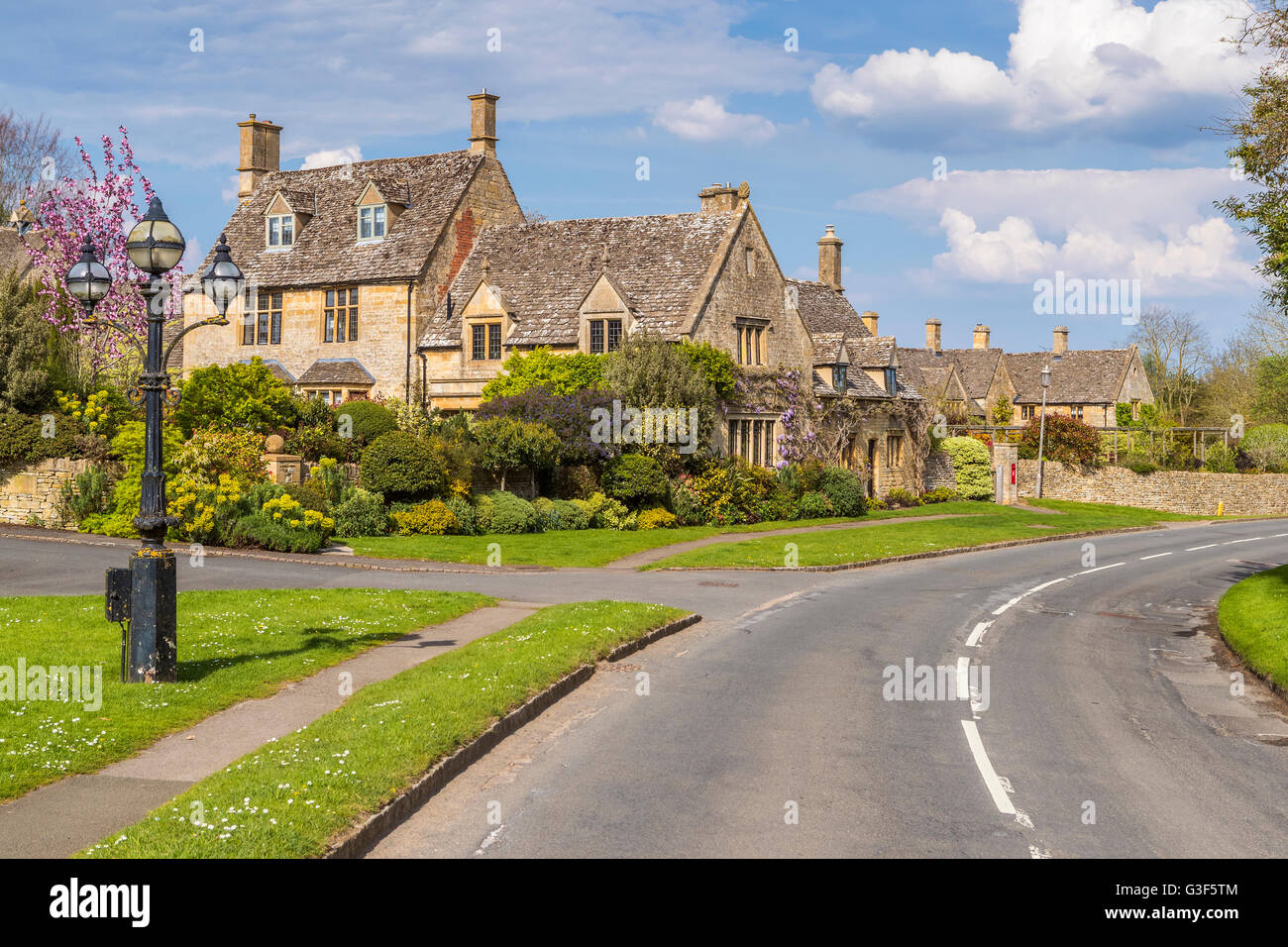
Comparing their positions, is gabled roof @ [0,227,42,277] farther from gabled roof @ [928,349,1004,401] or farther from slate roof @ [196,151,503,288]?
gabled roof @ [928,349,1004,401]

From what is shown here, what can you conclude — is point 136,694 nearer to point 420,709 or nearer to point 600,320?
point 420,709

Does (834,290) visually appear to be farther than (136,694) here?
Yes

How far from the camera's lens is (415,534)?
3027 cm

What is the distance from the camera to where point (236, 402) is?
32594 millimetres

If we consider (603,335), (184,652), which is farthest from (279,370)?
(184,652)

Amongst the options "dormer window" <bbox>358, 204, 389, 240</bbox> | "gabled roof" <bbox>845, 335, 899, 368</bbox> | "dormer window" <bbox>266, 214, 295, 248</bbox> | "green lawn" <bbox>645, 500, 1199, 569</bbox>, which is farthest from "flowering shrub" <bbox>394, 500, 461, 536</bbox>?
"gabled roof" <bbox>845, 335, 899, 368</bbox>

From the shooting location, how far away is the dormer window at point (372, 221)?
151 ft

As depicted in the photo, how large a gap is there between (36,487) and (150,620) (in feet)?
67.4

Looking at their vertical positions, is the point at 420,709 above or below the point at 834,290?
below

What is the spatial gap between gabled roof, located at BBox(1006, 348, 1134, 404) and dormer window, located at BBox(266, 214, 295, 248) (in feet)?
199

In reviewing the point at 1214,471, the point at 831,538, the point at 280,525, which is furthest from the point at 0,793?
the point at 1214,471

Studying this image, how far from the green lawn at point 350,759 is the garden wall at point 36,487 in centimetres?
1942

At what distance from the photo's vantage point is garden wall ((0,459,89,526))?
29500 mm
